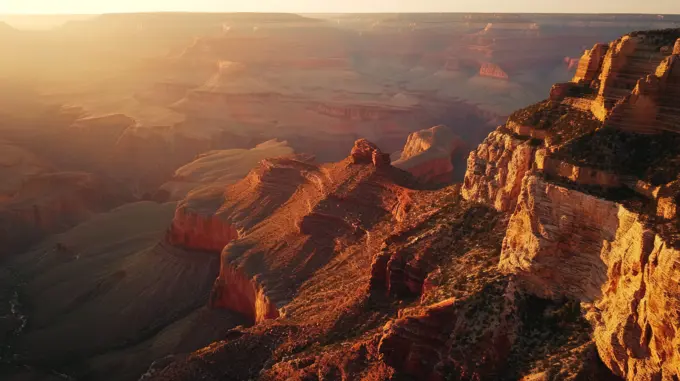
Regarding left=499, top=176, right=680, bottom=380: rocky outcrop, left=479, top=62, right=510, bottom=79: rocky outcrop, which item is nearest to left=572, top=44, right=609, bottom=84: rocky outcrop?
left=499, top=176, right=680, bottom=380: rocky outcrop

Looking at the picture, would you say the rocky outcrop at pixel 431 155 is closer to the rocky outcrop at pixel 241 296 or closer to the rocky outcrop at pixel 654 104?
the rocky outcrop at pixel 241 296

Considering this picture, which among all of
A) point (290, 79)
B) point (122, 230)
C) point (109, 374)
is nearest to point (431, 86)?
point (290, 79)

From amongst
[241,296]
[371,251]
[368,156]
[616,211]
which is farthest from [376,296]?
[368,156]

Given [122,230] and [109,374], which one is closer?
[109,374]

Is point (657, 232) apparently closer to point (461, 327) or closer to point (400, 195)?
point (461, 327)

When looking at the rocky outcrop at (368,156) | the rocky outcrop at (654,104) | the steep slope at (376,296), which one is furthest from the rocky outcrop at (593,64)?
the rocky outcrop at (368,156)

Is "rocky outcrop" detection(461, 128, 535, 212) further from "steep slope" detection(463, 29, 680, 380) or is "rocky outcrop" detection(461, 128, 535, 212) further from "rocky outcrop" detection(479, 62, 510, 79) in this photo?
"rocky outcrop" detection(479, 62, 510, 79)

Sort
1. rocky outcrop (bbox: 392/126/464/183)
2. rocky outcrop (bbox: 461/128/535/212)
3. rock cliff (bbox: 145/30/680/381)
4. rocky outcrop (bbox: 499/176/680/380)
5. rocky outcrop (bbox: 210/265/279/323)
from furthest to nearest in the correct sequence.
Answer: rocky outcrop (bbox: 392/126/464/183) → rocky outcrop (bbox: 210/265/279/323) → rocky outcrop (bbox: 461/128/535/212) → rock cliff (bbox: 145/30/680/381) → rocky outcrop (bbox: 499/176/680/380)
